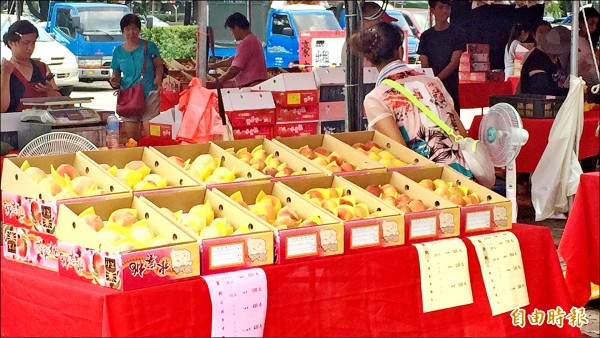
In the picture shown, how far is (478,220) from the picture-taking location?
3883 millimetres

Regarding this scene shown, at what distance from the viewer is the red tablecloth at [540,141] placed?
743cm

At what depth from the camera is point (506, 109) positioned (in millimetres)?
4664

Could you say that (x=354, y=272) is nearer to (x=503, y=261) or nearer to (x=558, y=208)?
(x=503, y=261)

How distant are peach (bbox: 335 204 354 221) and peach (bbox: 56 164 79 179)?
1.04 meters

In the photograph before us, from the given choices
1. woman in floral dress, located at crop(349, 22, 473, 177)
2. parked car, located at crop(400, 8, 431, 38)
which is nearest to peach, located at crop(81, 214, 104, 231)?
woman in floral dress, located at crop(349, 22, 473, 177)

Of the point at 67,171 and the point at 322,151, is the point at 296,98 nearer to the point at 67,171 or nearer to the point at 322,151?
the point at 322,151

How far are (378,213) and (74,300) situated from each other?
4.03 feet

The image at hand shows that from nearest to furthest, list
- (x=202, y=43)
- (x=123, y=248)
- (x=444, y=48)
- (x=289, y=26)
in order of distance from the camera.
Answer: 1. (x=123, y=248)
2. (x=202, y=43)
3. (x=444, y=48)
4. (x=289, y=26)

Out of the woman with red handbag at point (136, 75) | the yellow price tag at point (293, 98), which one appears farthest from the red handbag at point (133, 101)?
the yellow price tag at point (293, 98)

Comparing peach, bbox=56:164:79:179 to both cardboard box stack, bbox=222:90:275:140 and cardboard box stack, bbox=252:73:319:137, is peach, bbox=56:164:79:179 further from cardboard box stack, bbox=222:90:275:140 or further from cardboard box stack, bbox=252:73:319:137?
cardboard box stack, bbox=252:73:319:137

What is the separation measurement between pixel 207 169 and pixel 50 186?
2.35 ft

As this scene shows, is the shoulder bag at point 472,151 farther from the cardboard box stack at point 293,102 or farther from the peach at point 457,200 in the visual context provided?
the cardboard box stack at point 293,102

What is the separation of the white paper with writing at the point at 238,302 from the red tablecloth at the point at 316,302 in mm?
34

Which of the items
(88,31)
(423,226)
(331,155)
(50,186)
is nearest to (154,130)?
(331,155)
